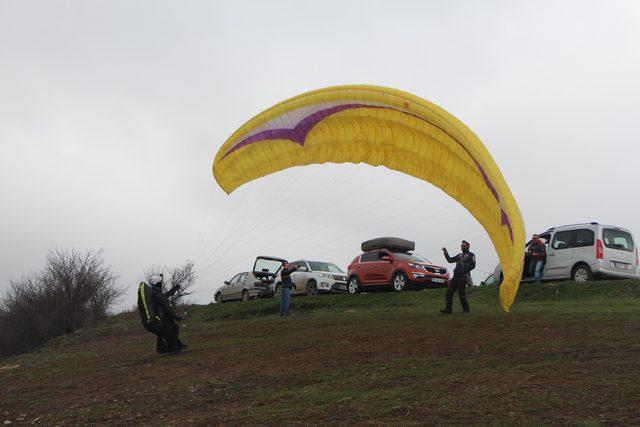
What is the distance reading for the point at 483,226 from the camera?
1355 cm

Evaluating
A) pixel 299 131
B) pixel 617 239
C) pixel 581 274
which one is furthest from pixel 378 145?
pixel 617 239

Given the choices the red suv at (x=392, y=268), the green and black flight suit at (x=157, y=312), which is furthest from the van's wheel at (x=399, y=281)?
the green and black flight suit at (x=157, y=312)

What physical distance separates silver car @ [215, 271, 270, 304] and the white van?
11.1 meters

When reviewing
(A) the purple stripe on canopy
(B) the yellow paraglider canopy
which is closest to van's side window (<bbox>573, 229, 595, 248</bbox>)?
(B) the yellow paraglider canopy

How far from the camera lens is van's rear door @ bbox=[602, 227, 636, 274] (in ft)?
59.9

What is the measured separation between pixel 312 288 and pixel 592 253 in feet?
30.3

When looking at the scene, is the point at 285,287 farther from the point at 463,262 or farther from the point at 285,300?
the point at 463,262

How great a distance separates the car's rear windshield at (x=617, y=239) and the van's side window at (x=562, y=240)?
953mm

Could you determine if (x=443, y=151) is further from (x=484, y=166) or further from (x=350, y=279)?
(x=350, y=279)

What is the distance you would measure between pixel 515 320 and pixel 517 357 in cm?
362

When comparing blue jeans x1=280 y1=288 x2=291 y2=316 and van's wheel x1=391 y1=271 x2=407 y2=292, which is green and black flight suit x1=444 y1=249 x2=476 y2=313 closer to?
blue jeans x1=280 y1=288 x2=291 y2=316

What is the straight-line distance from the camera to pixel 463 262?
1531cm

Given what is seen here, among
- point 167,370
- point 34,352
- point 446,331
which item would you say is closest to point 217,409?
point 167,370

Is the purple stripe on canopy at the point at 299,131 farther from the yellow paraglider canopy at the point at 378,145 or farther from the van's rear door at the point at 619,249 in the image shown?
the van's rear door at the point at 619,249
